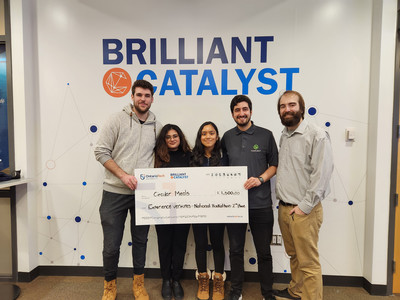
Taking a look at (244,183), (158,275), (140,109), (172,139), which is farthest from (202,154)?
(158,275)

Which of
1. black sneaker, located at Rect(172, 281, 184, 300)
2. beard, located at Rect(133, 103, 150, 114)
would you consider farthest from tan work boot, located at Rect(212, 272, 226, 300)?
beard, located at Rect(133, 103, 150, 114)

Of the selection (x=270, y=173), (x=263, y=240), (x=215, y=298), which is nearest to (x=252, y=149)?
(x=270, y=173)

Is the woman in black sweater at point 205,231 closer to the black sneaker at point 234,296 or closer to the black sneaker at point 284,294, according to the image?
the black sneaker at point 234,296

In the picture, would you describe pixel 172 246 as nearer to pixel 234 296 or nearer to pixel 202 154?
pixel 234 296

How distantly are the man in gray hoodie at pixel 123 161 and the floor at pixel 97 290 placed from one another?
0.80 ft

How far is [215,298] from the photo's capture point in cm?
202

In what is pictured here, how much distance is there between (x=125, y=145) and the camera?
1.86 metres

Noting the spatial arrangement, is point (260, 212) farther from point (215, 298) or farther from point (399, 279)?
point (399, 279)

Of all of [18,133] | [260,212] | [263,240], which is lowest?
[263,240]

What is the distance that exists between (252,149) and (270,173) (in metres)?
0.24

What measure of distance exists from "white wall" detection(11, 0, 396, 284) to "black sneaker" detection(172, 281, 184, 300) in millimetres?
305

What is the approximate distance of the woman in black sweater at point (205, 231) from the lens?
6.26 feet

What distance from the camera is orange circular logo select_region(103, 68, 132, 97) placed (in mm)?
2311

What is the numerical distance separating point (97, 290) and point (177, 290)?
785 mm
